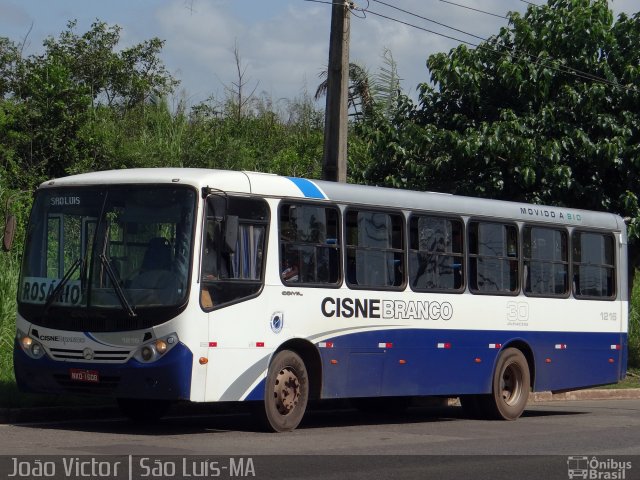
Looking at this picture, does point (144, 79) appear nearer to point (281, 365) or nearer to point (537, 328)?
point (537, 328)

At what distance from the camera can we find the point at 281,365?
13.0m

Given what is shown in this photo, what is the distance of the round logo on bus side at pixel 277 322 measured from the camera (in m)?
12.9

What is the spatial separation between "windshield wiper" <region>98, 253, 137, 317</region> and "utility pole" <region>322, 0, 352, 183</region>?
5.58 m

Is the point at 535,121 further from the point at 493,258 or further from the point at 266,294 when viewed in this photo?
the point at 266,294

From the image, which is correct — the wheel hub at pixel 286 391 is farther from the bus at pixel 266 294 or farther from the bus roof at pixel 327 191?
the bus roof at pixel 327 191

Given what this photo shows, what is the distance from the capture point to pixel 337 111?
1753cm

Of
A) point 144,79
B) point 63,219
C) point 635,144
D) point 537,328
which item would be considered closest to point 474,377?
point 537,328

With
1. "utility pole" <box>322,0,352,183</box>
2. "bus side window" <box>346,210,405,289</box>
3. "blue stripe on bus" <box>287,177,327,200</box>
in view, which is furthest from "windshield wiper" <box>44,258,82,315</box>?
"utility pole" <box>322,0,352,183</box>

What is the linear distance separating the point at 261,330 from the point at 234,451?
1.99 meters

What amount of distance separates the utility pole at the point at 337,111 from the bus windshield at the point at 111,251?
5.24 m

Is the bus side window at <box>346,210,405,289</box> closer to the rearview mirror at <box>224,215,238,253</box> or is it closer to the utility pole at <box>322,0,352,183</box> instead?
the rearview mirror at <box>224,215,238,253</box>

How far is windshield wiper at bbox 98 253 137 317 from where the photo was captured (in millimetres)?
12109

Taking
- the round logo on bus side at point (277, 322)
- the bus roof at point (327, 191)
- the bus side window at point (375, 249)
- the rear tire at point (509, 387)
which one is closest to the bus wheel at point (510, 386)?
the rear tire at point (509, 387)

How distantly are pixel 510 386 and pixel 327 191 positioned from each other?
4.58 m
